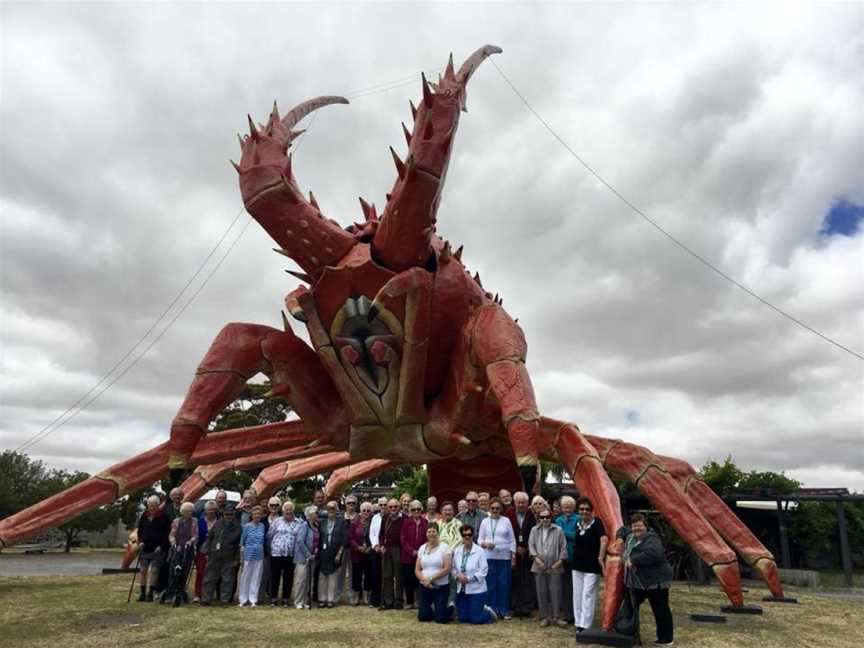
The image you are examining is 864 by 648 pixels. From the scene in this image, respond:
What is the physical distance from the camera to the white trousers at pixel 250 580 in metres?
8.84

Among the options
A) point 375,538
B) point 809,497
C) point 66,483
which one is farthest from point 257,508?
point 66,483

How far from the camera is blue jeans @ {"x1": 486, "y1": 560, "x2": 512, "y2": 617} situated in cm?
780

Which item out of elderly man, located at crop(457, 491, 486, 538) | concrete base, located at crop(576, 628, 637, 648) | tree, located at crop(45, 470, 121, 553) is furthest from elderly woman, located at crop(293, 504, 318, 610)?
tree, located at crop(45, 470, 121, 553)

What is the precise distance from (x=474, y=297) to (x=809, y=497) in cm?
1323

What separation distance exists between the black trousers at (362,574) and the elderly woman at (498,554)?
1.99 m

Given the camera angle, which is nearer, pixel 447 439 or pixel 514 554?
pixel 514 554

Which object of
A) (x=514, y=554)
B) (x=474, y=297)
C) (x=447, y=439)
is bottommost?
(x=514, y=554)

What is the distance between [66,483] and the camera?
3759 centimetres

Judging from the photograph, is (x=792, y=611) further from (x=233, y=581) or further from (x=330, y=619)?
(x=233, y=581)

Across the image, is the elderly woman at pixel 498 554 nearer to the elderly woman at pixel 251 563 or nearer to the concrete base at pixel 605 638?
the concrete base at pixel 605 638

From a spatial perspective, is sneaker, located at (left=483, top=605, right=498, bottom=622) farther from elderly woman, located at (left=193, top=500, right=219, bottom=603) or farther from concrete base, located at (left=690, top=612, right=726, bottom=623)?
elderly woman, located at (left=193, top=500, right=219, bottom=603)

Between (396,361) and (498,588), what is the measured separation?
2969 mm

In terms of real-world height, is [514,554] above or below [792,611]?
above

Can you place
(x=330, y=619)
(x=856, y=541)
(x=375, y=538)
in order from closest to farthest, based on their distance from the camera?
(x=330, y=619), (x=375, y=538), (x=856, y=541)
